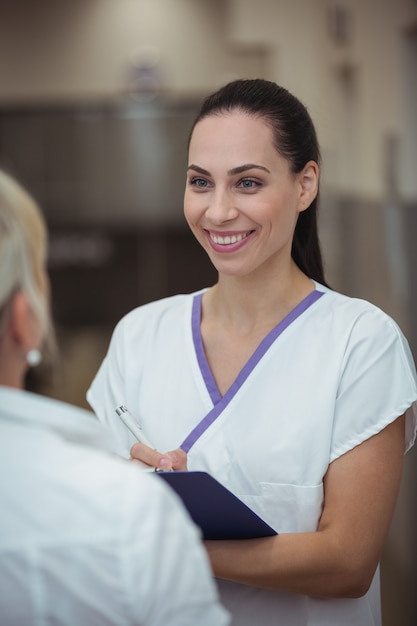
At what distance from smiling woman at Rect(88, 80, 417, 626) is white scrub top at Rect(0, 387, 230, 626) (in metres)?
0.53

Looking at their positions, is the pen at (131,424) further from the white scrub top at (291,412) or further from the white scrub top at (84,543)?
the white scrub top at (84,543)

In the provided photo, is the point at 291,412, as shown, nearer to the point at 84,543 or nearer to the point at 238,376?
the point at 238,376

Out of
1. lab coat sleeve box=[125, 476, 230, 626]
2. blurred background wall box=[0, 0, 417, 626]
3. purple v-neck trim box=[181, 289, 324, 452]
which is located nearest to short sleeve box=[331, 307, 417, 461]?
purple v-neck trim box=[181, 289, 324, 452]

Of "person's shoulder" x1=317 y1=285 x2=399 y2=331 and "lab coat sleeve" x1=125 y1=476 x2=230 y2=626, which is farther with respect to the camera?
"person's shoulder" x1=317 y1=285 x2=399 y2=331

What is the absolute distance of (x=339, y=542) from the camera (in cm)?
156

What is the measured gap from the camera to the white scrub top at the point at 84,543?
3.33 ft

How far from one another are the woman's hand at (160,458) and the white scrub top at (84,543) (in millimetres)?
537

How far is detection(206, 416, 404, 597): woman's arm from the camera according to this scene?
1532mm

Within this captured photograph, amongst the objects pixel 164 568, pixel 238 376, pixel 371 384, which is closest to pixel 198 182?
pixel 238 376

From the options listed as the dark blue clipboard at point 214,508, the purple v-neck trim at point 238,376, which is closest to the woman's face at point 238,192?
the purple v-neck trim at point 238,376

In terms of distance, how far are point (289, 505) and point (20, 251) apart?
83 cm

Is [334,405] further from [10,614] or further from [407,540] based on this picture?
[407,540]

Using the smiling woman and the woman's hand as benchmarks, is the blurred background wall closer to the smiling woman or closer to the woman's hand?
the smiling woman

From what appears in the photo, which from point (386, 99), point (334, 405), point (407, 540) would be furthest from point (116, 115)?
point (334, 405)
